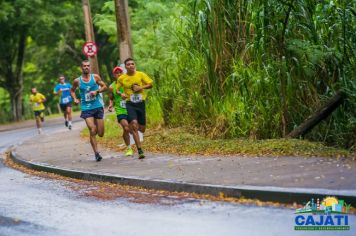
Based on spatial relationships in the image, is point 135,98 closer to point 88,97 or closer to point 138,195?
point 88,97

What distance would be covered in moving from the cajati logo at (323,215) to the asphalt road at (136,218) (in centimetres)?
9

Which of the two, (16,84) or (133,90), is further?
(16,84)

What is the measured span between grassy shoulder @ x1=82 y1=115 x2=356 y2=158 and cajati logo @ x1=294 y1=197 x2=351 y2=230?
2929 millimetres

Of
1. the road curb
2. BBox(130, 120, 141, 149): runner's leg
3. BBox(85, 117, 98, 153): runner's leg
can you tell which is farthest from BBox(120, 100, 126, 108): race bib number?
the road curb

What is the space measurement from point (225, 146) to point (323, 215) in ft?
18.7

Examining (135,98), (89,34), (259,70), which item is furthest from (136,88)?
(89,34)

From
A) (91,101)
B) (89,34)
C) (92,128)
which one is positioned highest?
(89,34)

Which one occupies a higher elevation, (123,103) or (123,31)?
(123,31)

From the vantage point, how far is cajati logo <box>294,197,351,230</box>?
5.91 m

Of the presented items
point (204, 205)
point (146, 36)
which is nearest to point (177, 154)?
point (204, 205)

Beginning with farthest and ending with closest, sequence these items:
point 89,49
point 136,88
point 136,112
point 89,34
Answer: point 89,34, point 89,49, point 136,112, point 136,88

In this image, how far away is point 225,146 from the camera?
12000 millimetres

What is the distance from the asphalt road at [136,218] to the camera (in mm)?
6039

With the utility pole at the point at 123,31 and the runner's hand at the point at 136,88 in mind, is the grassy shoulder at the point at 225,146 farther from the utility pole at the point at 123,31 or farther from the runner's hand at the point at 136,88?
the utility pole at the point at 123,31
